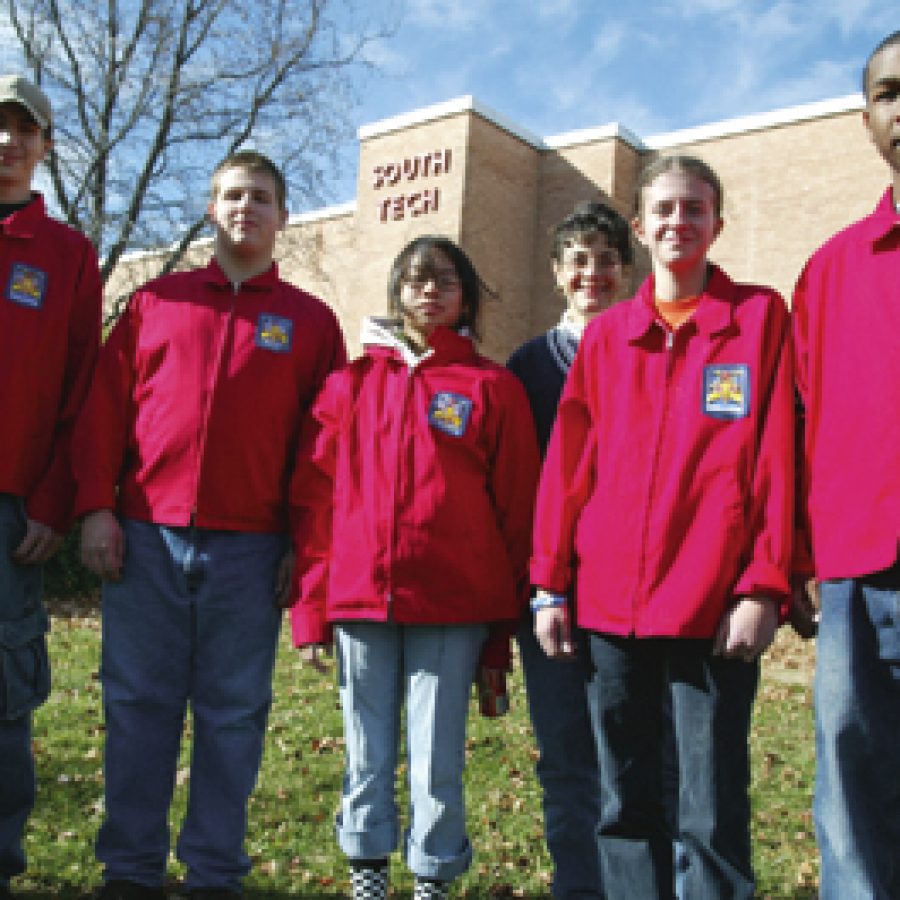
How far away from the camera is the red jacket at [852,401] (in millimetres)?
2348

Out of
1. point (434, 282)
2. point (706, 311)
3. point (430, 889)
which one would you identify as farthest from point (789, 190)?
point (430, 889)

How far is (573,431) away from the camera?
3.00 metres

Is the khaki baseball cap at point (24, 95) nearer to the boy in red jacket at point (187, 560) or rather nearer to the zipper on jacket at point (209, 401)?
the boy in red jacket at point (187, 560)

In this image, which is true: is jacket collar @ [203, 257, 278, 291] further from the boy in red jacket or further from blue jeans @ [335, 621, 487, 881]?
blue jeans @ [335, 621, 487, 881]

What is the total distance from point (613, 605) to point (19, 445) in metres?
1.90

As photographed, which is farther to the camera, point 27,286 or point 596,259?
point 596,259

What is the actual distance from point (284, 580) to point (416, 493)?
0.58 m

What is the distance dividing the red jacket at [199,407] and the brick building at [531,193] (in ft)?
48.2

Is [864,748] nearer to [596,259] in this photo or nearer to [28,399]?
[596,259]

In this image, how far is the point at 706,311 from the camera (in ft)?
9.30

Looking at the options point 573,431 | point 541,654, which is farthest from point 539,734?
point 573,431

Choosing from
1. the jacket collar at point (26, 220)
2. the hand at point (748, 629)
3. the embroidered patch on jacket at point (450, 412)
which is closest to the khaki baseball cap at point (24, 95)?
the jacket collar at point (26, 220)

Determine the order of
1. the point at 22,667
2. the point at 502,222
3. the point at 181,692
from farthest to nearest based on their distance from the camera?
the point at 502,222, the point at 181,692, the point at 22,667

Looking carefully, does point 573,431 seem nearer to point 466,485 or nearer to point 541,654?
point 466,485
